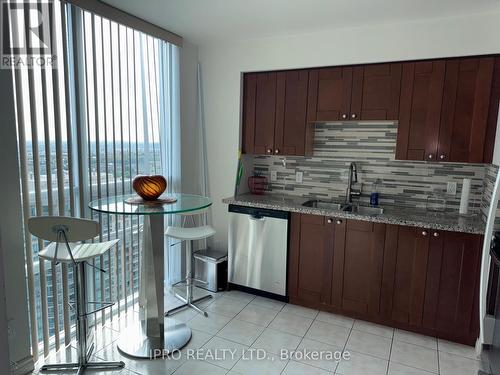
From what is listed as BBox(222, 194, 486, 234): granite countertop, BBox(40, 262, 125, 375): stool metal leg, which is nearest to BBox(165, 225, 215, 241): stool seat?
BBox(222, 194, 486, 234): granite countertop

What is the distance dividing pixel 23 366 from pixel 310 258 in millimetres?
2305

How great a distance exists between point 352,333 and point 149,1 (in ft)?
10.1

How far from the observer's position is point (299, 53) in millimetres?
3301

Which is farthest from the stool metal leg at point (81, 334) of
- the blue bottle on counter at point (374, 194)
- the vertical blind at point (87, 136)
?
the blue bottle on counter at point (374, 194)

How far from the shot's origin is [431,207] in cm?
316

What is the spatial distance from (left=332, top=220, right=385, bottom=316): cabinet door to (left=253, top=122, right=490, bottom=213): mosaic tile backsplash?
56 cm

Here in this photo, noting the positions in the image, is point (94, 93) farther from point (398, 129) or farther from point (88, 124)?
point (398, 129)

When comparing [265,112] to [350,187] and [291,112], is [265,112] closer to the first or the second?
[291,112]

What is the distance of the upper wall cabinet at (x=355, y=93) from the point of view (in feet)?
9.85

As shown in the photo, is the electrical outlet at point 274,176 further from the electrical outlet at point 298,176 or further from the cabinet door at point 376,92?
the cabinet door at point 376,92

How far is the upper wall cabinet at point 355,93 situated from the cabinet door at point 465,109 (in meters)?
0.40

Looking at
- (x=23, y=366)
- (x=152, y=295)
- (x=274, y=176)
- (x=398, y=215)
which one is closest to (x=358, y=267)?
(x=398, y=215)

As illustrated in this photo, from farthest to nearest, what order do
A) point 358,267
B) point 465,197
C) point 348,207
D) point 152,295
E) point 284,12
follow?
point 348,207, point 358,267, point 465,197, point 284,12, point 152,295

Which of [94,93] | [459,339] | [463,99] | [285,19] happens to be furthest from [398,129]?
[94,93]
